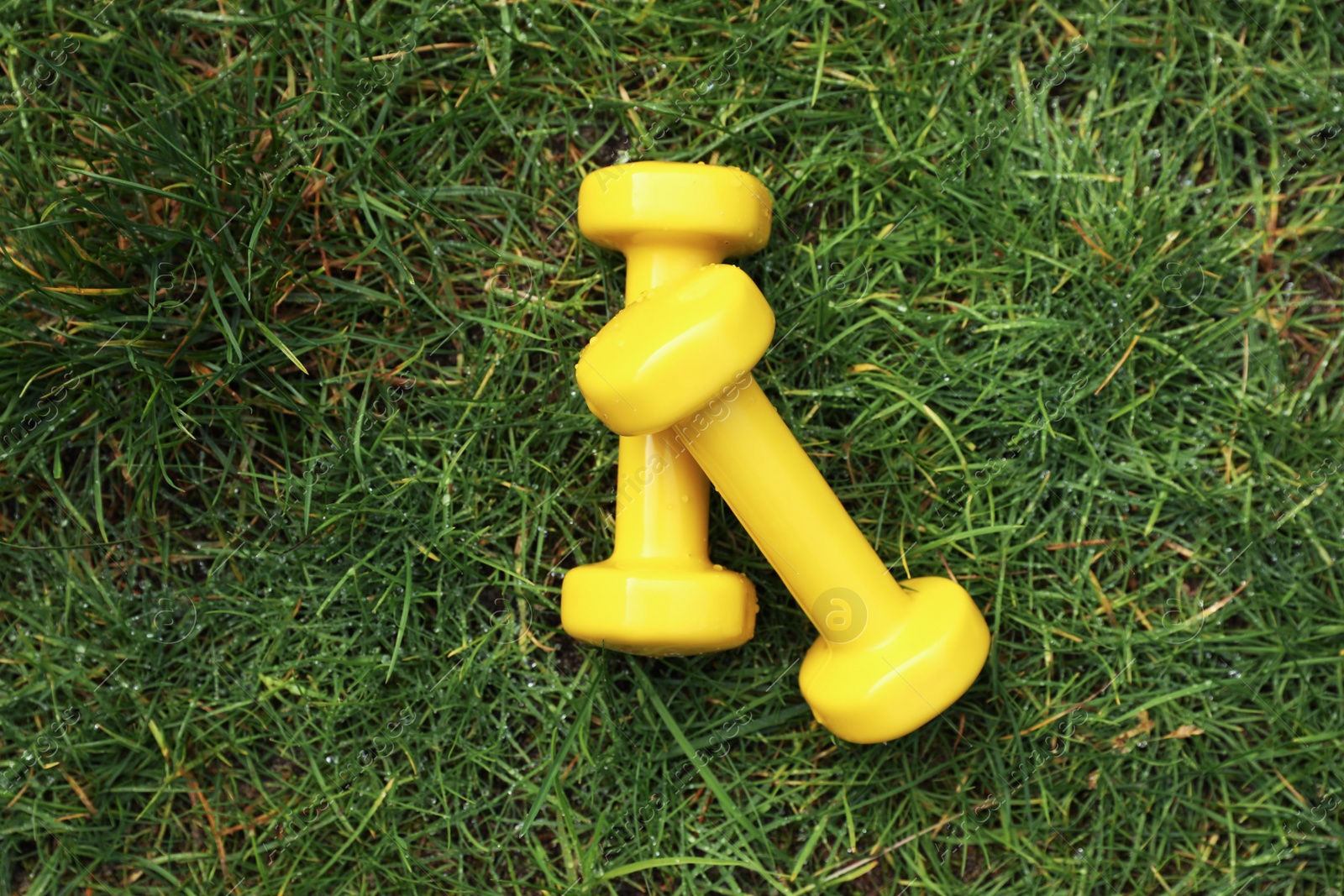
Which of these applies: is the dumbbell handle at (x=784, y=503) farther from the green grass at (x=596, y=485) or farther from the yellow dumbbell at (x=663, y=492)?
the green grass at (x=596, y=485)

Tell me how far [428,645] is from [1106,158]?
6.57ft

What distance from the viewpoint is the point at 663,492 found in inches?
68.2

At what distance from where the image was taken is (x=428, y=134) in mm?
1996

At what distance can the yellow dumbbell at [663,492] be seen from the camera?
64.5 inches

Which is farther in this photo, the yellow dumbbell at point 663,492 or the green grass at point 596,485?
the green grass at point 596,485

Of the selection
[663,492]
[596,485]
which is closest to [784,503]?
[663,492]

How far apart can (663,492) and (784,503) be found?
268 mm

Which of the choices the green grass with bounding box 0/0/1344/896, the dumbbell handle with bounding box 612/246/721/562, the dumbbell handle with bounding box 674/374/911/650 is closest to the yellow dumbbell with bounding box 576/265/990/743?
the dumbbell handle with bounding box 674/374/911/650

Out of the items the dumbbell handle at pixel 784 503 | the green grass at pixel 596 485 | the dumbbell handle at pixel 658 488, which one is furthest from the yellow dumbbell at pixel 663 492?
the green grass at pixel 596 485

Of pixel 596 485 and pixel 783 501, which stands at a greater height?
pixel 783 501

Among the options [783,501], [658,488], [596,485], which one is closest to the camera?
[783,501]

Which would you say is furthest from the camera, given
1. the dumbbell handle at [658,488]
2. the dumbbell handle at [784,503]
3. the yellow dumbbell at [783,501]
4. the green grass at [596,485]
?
the green grass at [596,485]

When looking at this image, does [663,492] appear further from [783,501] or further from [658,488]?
[783,501]

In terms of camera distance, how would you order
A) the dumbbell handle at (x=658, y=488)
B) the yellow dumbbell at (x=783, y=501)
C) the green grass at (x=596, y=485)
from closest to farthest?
the yellow dumbbell at (x=783, y=501), the dumbbell handle at (x=658, y=488), the green grass at (x=596, y=485)
